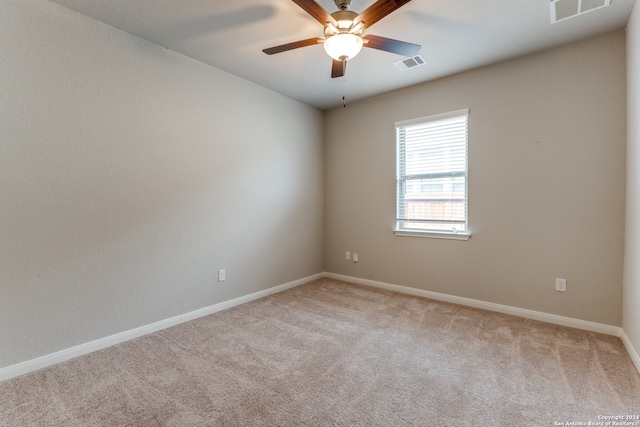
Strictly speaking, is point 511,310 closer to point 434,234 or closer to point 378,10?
point 434,234

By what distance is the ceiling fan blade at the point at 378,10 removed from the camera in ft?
5.44

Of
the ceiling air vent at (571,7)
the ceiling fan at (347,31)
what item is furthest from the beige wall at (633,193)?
the ceiling fan at (347,31)

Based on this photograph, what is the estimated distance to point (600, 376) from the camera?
188 cm

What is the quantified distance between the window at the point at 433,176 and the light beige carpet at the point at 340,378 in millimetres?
1118

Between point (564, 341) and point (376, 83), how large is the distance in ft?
10.2

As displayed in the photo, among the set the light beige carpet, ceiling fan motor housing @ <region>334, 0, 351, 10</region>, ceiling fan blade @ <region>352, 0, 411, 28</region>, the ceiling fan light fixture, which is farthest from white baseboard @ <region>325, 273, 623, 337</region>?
ceiling fan motor housing @ <region>334, 0, 351, 10</region>

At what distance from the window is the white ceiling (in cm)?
61

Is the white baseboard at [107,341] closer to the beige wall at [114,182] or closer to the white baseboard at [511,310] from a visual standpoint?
the beige wall at [114,182]

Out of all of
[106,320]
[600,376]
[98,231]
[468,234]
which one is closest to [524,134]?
[468,234]

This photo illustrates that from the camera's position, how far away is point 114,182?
2383 mm

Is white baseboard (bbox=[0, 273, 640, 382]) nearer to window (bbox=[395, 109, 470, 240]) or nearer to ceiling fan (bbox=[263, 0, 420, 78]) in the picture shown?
window (bbox=[395, 109, 470, 240])

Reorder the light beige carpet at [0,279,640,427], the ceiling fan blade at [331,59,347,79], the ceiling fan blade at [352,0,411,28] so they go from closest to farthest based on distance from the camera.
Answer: the light beige carpet at [0,279,640,427]
the ceiling fan blade at [352,0,411,28]
the ceiling fan blade at [331,59,347,79]

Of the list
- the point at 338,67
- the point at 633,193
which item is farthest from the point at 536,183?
the point at 338,67

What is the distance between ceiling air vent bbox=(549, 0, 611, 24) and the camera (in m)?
2.06
